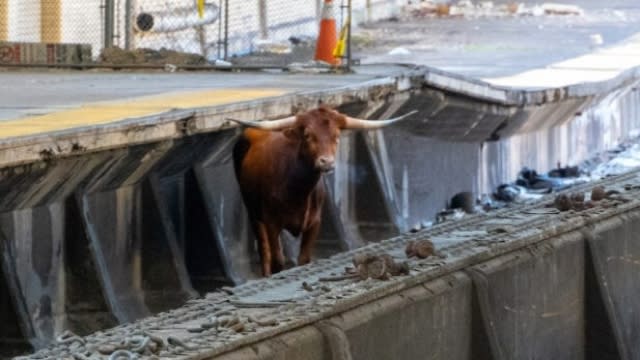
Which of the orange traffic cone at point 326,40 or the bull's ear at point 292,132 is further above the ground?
the orange traffic cone at point 326,40

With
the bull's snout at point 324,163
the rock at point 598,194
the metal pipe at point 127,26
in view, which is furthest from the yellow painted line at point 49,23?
the rock at point 598,194

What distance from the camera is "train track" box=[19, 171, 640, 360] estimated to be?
6.93m

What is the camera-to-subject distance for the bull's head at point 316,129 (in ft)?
50.9

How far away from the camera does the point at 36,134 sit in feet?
40.9

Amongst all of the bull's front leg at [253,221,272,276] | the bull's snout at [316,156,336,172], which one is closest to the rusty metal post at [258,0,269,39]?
the bull's front leg at [253,221,272,276]

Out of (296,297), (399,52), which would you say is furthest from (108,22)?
(296,297)

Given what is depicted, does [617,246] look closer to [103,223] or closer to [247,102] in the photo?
[103,223]

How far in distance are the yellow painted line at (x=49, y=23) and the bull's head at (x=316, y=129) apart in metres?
10.8

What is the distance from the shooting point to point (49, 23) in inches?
1032

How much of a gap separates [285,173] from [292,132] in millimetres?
458

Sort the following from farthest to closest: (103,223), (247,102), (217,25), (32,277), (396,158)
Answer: (217,25), (396,158), (247,102), (103,223), (32,277)

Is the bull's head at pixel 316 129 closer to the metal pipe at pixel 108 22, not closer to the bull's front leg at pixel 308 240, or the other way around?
the bull's front leg at pixel 308 240

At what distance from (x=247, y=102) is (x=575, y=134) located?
11.9 metres

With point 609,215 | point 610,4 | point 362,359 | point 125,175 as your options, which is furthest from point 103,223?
point 610,4
